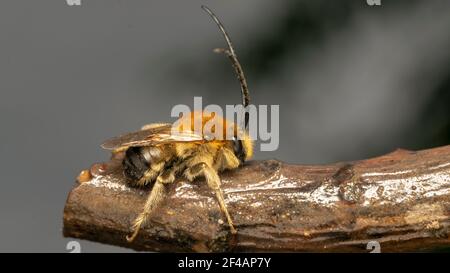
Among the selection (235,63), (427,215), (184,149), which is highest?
(235,63)

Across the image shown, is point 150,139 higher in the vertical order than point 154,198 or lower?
higher

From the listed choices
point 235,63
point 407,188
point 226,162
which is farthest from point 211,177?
point 407,188

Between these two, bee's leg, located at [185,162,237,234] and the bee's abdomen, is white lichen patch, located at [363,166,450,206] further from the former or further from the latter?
the bee's abdomen

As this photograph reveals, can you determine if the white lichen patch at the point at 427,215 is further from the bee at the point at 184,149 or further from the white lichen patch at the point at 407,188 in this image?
the bee at the point at 184,149

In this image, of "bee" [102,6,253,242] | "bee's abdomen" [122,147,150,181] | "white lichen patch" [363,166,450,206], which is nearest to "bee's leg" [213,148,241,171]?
"bee" [102,6,253,242]

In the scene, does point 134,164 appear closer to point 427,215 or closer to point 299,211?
point 299,211

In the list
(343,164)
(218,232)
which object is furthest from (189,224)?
(343,164)
